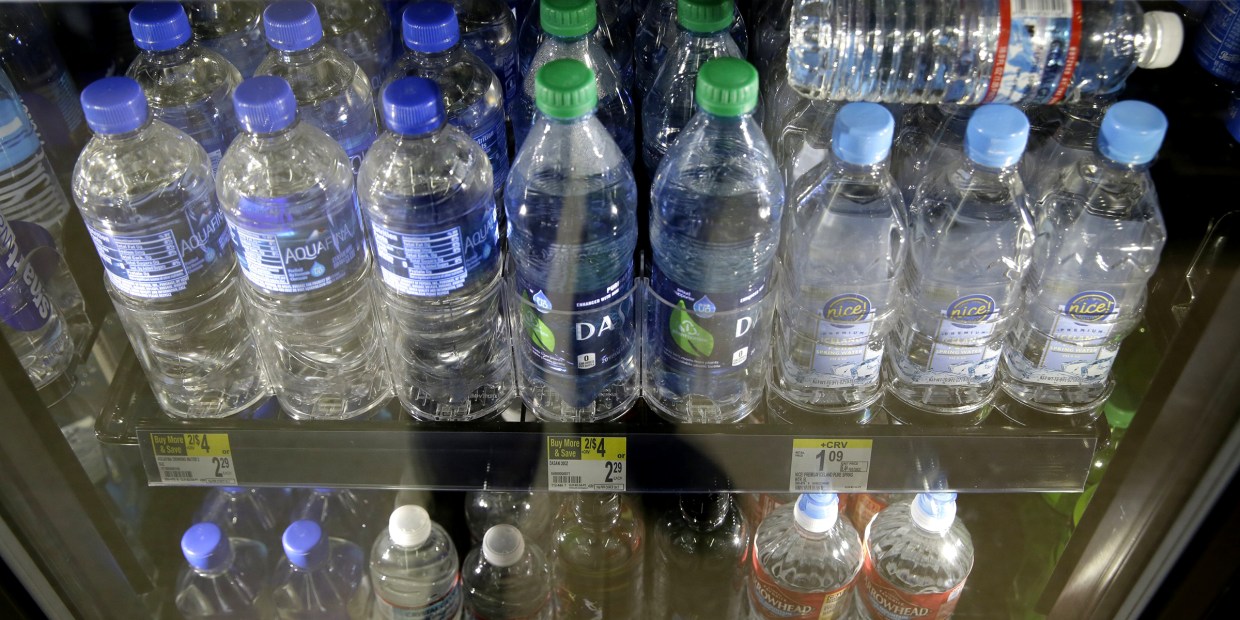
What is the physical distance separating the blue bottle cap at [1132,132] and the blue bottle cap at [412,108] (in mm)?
730

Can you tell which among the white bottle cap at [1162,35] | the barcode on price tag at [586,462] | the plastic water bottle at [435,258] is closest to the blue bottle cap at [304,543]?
the plastic water bottle at [435,258]

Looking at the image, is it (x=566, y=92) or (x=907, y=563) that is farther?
(x=907, y=563)

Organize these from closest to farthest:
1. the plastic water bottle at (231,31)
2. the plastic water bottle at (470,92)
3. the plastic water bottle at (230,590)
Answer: the plastic water bottle at (470,92)
the plastic water bottle at (231,31)
the plastic water bottle at (230,590)

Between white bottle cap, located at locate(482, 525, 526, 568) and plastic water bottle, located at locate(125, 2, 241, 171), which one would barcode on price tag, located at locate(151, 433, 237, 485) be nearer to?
plastic water bottle, located at locate(125, 2, 241, 171)

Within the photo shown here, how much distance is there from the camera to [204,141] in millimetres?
1306

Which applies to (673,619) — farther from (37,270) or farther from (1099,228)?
(37,270)

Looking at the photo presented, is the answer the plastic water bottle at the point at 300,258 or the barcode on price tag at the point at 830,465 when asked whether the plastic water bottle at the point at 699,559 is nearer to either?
the barcode on price tag at the point at 830,465

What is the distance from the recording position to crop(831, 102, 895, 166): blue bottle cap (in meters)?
1.08

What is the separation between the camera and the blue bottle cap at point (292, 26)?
3.84 feet

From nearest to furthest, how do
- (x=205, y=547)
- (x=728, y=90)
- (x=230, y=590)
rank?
1. (x=728, y=90)
2. (x=205, y=547)
3. (x=230, y=590)

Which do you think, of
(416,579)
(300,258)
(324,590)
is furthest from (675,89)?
(324,590)

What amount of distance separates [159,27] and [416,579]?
0.93m

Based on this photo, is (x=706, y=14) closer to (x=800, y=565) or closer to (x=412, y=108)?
(x=412, y=108)

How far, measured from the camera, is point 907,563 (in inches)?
64.4
